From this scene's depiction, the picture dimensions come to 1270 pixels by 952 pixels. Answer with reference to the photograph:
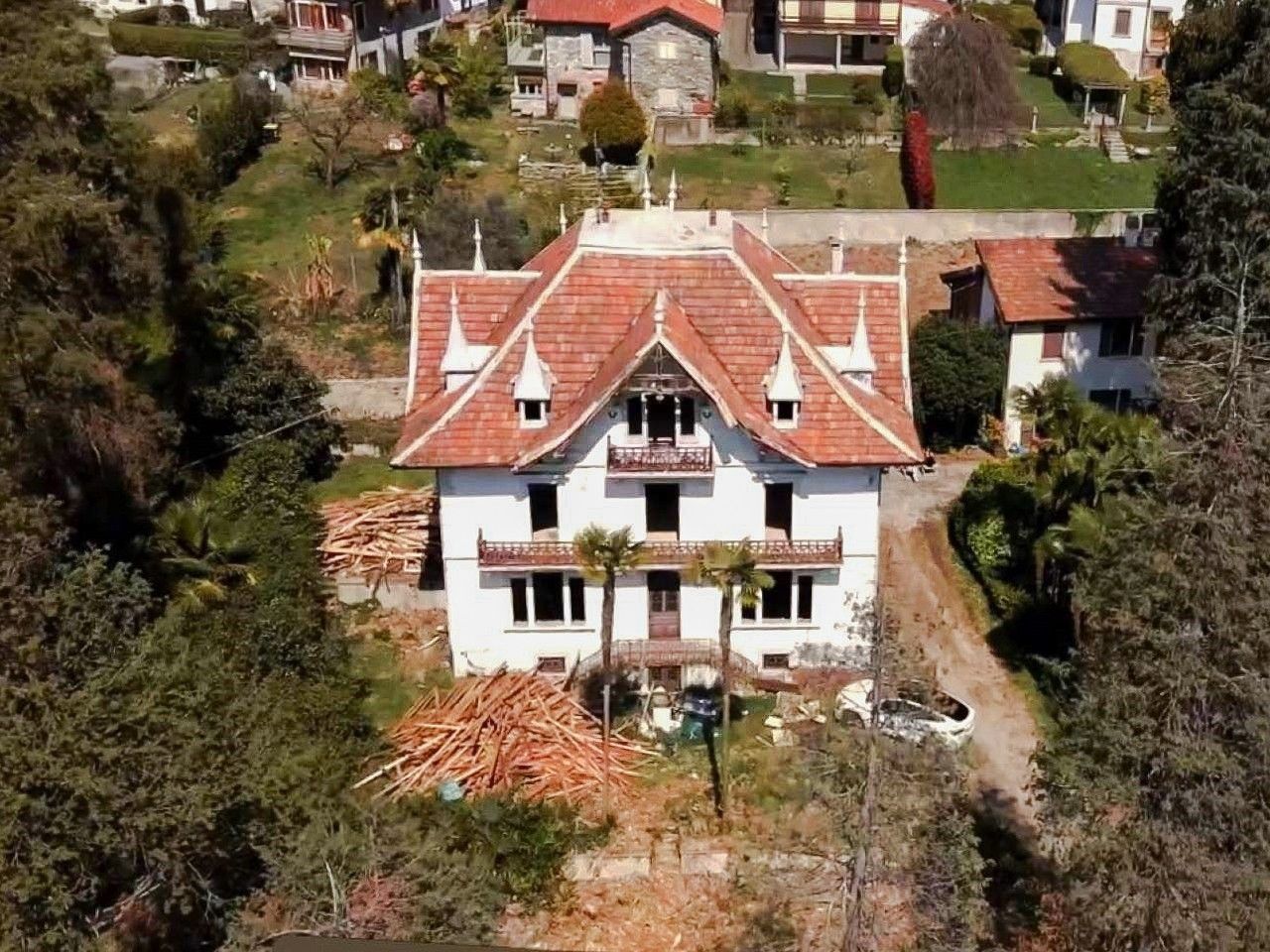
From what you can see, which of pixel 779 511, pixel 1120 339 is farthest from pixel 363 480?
pixel 1120 339

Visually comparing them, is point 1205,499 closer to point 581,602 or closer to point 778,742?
point 778,742

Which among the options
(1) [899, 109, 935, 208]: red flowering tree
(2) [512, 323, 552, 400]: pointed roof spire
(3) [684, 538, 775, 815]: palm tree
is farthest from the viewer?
(1) [899, 109, 935, 208]: red flowering tree

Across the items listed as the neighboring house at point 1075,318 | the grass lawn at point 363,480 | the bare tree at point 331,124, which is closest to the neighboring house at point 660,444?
the grass lawn at point 363,480

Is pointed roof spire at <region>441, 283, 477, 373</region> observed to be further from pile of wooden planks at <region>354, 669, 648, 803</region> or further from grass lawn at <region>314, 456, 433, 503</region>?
grass lawn at <region>314, 456, 433, 503</region>

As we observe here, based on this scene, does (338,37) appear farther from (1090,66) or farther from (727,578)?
(727,578)

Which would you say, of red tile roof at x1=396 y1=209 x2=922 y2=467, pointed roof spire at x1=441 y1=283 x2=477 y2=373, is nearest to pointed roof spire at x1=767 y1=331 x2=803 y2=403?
red tile roof at x1=396 y1=209 x2=922 y2=467
